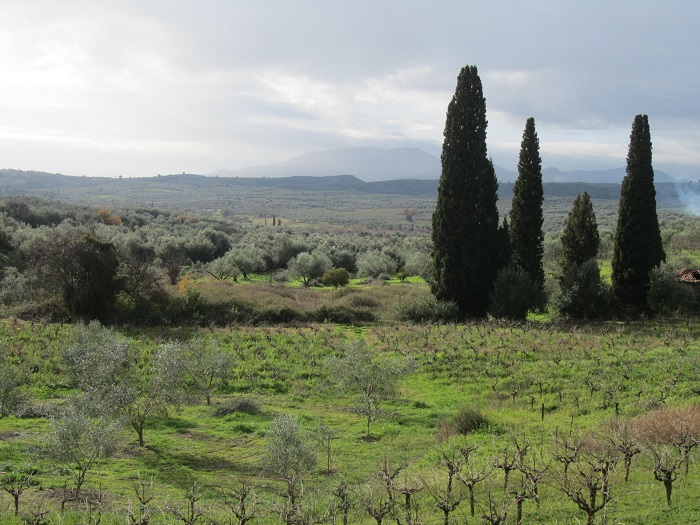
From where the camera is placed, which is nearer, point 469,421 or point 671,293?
point 469,421

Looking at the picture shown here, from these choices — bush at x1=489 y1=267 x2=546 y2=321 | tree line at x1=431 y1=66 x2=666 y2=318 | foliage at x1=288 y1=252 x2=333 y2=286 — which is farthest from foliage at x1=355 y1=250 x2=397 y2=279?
bush at x1=489 y1=267 x2=546 y2=321

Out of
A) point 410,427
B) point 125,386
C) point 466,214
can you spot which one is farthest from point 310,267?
point 125,386

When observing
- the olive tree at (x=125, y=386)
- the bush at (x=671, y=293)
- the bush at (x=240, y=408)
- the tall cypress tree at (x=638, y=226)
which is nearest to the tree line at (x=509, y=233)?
the tall cypress tree at (x=638, y=226)

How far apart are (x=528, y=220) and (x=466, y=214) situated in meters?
5.42

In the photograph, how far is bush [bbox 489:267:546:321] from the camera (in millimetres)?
30797

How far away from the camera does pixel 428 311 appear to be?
107 feet

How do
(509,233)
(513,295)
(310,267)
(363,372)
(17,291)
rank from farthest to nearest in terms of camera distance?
(310,267) < (17,291) < (509,233) < (513,295) < (363,372)

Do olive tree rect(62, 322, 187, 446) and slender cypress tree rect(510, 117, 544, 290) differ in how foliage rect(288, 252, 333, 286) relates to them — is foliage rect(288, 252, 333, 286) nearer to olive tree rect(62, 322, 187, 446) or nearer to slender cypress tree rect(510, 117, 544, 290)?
slender cypress tree rect(510, 117, 544, 290)

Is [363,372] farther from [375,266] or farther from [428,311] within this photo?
[375,266]

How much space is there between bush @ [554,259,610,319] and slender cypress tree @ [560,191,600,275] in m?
7.66

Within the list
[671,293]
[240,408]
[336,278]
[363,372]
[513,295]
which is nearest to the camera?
[363,372]

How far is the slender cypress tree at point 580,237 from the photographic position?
1494 inches

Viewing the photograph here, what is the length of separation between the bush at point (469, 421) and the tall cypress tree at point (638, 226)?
786 inches

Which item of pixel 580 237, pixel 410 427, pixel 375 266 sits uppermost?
pixel 580 237
